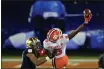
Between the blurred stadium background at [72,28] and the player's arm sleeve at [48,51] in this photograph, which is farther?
the blurred stadium background at [72,28]

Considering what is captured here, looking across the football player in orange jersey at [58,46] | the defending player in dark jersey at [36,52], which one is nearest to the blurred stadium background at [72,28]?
the defending player in dark jersey at [36,52]

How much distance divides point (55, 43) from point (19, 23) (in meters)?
9.05

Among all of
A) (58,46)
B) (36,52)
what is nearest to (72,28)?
(36,52)

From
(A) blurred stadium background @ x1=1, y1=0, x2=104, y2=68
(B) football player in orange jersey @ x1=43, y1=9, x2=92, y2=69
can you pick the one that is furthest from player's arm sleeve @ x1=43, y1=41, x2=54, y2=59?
(A) blurred stadium background @ x1=1, y1=0, x2=104, y2=68

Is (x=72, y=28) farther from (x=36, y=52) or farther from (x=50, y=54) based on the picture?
(x=50, y=54)

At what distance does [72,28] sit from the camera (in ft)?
40.6

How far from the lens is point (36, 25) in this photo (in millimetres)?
12516

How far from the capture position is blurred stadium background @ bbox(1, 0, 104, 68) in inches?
480

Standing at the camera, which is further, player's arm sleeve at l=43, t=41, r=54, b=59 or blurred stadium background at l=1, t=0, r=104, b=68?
blurred stadium background at l=1, t=0, r=104, b=68

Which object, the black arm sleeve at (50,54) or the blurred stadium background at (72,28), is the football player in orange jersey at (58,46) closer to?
the black arm sleeve at (50,54)

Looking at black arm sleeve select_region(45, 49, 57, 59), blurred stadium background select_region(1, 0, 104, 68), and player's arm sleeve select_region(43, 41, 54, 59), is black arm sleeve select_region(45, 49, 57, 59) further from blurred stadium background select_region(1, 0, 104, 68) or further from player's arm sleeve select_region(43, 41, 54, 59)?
blurred stadium background select_region(1, 0, 104, 68)

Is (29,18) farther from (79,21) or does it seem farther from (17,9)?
(79,21)

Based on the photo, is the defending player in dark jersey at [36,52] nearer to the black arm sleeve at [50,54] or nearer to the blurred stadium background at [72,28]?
the black arm sleeve at [50,54]

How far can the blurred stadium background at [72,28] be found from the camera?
40.0 ft
